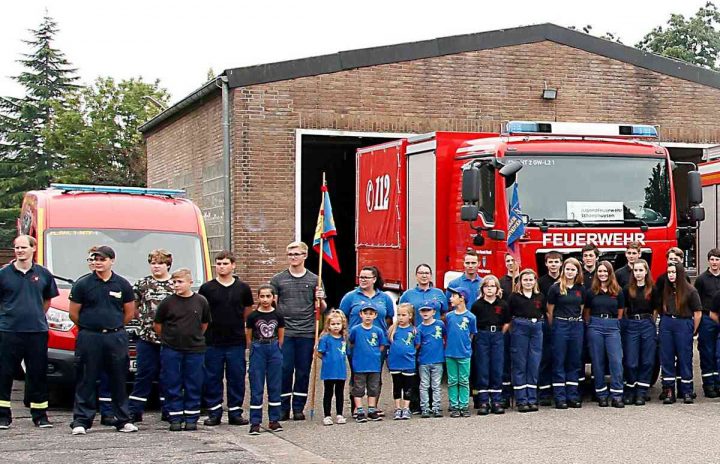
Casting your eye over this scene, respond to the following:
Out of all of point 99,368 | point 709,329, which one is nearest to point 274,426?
point 99,368

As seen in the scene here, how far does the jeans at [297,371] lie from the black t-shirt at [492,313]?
6.15 ft

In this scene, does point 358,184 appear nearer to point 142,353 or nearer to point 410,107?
point 410,107

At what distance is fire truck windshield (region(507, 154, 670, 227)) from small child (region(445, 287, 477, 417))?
67.6 inches

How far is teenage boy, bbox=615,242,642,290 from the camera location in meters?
12.5

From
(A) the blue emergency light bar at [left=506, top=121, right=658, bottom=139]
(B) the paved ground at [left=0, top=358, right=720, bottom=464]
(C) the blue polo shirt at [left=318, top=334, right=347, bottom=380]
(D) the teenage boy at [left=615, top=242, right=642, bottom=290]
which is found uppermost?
(A) the blue emergency light bar at [left=506, top=121, right=658, bottom=139]

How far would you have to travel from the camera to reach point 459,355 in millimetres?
11539

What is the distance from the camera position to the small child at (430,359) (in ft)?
37.7

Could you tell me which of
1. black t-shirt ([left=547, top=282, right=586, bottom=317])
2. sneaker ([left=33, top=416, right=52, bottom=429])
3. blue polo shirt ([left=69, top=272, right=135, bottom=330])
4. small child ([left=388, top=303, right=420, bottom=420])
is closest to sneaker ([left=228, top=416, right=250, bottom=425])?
blue polo shirt ([left=69, top=272, right=135, bottom=330])

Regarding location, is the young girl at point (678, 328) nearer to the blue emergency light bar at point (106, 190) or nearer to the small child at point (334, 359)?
the small child at point (334, 359)

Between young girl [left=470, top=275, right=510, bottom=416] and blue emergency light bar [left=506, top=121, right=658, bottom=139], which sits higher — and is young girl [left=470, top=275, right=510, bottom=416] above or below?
below

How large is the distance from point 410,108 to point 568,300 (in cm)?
935

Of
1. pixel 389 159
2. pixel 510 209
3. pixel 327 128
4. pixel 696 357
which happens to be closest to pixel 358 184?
pixel 389 159

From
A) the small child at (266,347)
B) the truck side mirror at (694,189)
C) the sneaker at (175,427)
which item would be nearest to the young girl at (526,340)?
the small child at (266,347)

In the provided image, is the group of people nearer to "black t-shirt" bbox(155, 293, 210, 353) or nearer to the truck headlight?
"black t-shirt" bbox(155, 293, 210, 353)
